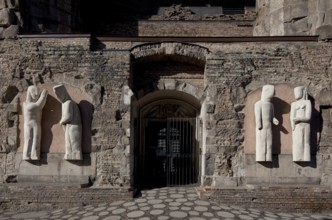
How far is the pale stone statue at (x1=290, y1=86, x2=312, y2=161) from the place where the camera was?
20.1ft

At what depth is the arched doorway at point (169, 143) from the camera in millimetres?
7711

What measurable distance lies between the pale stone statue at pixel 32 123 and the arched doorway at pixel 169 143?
2.33 meters

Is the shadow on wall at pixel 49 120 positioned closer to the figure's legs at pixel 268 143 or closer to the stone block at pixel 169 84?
the stone block at pixel 169 84

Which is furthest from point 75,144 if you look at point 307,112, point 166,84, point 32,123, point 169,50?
point 307,112

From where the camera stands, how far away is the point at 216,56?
21.3 ft

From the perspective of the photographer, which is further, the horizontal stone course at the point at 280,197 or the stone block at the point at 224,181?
the stone block at the point at 224,181

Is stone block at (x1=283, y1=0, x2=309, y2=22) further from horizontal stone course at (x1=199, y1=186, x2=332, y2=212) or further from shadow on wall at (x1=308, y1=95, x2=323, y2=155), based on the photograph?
horizontal stone course at (x1=199, y1=186, x2=332, y2=212)

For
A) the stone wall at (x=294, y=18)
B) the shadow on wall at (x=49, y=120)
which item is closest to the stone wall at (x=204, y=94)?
the shadow on wall at (x=49, y=120)

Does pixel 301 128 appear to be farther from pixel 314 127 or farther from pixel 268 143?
pixel 268 143

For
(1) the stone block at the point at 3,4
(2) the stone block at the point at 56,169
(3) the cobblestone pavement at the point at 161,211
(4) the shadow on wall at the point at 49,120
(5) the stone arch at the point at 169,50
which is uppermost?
(1) the stone block at the point at 3,4

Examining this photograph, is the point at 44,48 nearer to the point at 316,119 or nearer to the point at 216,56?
the point at 216,56

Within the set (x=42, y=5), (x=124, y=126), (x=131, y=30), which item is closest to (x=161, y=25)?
(x=131, y=30)

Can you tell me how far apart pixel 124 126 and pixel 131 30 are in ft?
20.0

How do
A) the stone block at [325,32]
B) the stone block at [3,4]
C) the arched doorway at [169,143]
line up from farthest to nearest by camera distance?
the arched doorway at [169,143], the stone block at [3,4], the stone block at [325,32]
